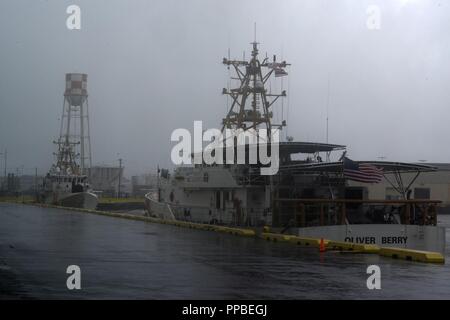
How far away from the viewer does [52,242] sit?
21.2 meters

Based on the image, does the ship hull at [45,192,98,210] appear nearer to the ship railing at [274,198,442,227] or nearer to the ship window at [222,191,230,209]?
the ship window at [222,191,230,209]

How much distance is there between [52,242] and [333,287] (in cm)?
1198

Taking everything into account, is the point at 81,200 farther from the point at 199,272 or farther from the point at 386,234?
the point at 199,272

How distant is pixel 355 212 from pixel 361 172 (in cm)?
325

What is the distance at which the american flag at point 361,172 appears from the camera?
24703mm

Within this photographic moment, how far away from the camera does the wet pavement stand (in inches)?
439

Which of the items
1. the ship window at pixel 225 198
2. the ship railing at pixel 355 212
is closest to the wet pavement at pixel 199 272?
the ship railing at pixel 355 212

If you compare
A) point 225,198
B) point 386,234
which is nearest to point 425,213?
point 386,234

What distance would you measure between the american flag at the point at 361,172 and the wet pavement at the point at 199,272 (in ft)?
15.1

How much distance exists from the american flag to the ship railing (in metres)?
1.52

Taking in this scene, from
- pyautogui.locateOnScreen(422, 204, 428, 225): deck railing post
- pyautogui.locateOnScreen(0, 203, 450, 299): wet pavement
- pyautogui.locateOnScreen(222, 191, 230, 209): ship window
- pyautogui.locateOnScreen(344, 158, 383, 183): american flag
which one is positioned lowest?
pyautogui.locateOnScreen(0, 203, 450, 299): wet pavement

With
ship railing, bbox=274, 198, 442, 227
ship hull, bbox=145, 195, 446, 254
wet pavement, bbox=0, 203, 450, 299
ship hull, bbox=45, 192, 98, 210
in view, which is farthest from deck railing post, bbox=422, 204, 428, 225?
ship hull, bbox=45, 192, 98, 210

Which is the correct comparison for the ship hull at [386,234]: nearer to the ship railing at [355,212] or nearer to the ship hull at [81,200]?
the ship railing at [355,212]
